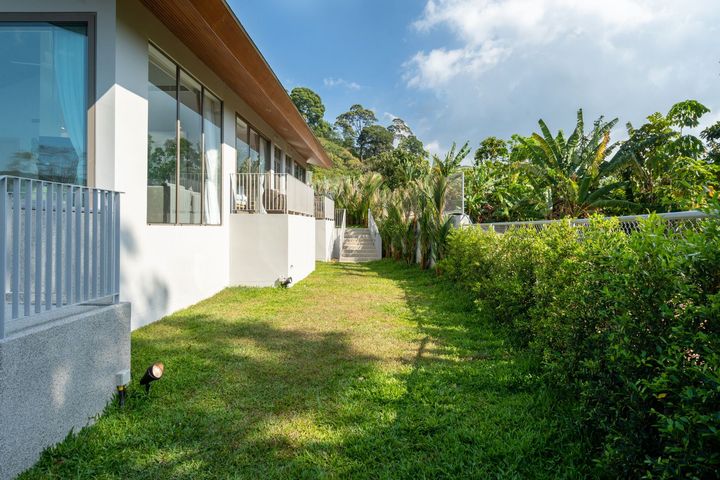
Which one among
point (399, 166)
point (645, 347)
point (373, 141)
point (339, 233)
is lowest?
point (645, 347)

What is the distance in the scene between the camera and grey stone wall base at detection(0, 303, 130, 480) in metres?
2.31

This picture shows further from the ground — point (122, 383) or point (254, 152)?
point (254, 152)

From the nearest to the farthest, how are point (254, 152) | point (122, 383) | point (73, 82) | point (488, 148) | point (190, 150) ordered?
point (122, 383)
point (73, 82)
point (190, 150)
point (254, 152)
point (488, 148)

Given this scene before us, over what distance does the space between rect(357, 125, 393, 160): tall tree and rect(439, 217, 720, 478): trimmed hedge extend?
2597 inches

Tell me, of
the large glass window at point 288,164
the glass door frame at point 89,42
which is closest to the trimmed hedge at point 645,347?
the glass door frame at point 89,42

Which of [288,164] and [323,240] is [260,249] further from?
[323,240]

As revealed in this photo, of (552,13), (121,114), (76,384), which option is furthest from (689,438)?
(552,13)

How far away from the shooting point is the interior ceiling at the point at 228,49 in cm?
582

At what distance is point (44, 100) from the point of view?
5.07 m

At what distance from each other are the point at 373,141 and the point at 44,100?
65779 millimetres

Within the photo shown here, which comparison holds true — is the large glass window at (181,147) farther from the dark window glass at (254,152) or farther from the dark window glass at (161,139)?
the dark window glass at (254,152)

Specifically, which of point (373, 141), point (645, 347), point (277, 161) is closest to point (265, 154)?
point (277, 161)

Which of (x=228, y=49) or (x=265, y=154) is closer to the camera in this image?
(x=228, y=49)

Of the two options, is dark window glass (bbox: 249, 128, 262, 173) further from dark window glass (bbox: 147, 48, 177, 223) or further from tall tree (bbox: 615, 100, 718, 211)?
tall tree (bbox: 615, 100, 718, 211)
